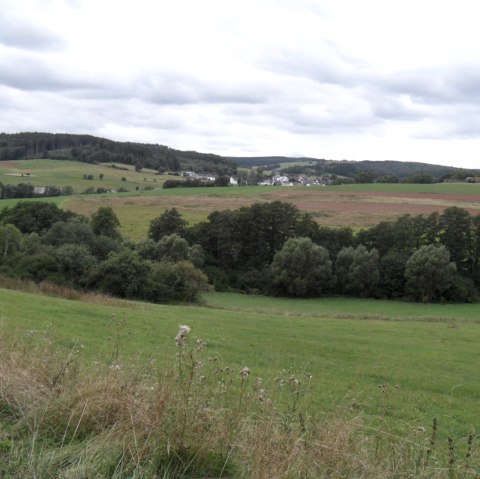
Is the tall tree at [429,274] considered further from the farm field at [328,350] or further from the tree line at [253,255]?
the farm field at [328,350]

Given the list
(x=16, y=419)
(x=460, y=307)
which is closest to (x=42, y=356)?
(x=16, y=419)

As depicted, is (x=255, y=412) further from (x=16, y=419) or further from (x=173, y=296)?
(x=173, y=296)

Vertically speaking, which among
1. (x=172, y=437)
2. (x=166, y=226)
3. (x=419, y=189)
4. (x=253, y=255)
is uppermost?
(x=419, y=189)

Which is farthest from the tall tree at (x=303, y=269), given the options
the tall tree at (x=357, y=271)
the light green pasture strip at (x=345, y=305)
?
the light green pasture strip at (x=345, y=305)

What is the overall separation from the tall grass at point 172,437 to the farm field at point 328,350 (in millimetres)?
1475

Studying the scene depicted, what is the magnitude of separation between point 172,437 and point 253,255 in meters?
69.7

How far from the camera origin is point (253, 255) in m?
74.1

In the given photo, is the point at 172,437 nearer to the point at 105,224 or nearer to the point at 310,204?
the point at 105,224

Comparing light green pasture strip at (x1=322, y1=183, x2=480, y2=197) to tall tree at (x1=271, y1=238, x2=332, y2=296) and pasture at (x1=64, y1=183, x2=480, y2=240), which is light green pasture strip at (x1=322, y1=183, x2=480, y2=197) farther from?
tall tree at (x1=271, y1=238, x2=332, y2=296)

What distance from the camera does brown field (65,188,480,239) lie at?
282 ft

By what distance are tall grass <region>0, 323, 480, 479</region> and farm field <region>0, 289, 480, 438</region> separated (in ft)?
4.84

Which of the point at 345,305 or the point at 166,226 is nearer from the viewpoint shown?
the point at 345,305

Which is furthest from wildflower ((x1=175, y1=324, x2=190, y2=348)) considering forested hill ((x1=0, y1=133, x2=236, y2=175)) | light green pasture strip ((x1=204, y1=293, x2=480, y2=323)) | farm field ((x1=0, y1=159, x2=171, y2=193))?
forested hill ((x1=0, y1=133, x2=236, y2=175))

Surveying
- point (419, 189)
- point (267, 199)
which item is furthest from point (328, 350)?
point (419, 189)
